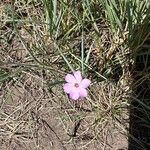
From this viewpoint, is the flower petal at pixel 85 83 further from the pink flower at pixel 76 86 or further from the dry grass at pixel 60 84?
the dry grass at pixel 60 84

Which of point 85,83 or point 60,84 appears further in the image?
point 60,84

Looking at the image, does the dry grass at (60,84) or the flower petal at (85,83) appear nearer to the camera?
A: the flower petal at (85,83)

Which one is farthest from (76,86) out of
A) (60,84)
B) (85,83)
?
(60,84)

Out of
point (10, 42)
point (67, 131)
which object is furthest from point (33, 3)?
point (67, 131)

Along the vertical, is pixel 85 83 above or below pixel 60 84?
below

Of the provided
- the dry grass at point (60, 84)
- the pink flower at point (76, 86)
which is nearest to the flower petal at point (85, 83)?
the pink flower at point (76, 86)

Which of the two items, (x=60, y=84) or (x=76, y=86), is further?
(x=60, y=84)

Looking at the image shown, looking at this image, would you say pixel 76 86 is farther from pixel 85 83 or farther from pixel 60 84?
pixel 60 84

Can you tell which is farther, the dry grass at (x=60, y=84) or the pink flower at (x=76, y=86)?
the dry grass at (x=60, y=84)
